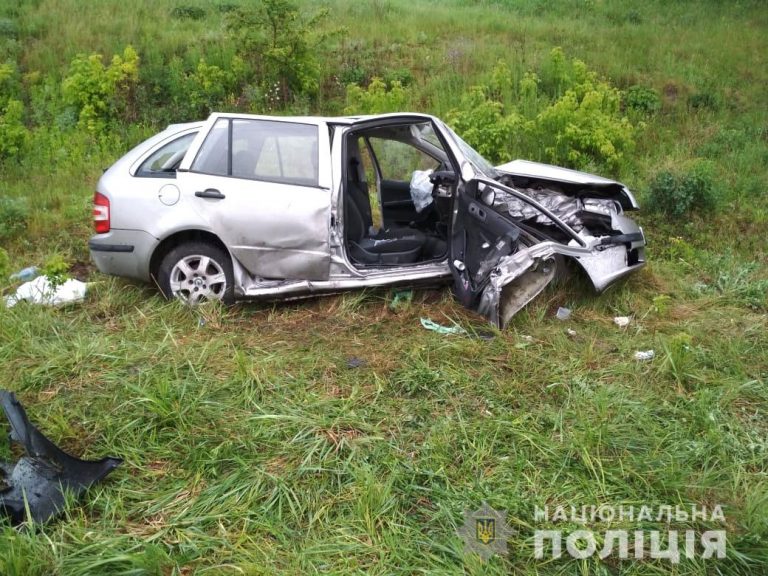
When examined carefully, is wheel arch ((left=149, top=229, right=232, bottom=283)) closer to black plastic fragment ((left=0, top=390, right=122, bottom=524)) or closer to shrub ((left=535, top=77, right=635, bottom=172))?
black plastic fragment ((left=0, top=390, right=122, bottom=524))

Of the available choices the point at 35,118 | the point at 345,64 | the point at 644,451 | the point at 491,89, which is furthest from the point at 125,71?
the point at 644,451

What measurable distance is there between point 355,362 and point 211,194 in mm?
1678

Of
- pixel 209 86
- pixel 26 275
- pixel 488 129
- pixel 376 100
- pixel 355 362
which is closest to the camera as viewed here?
pixel 355 362

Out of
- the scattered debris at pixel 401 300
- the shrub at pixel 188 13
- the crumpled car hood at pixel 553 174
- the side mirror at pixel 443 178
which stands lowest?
the scattered debris at pixel 401 300

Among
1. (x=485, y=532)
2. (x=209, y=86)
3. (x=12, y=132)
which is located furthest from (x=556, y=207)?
(x=12, y=132)

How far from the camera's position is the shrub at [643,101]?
9.77 meters

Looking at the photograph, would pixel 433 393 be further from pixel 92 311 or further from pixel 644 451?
pixel 92 311

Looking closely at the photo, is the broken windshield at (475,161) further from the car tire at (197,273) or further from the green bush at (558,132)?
the green bush at (558,132)

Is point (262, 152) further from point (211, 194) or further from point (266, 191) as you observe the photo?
point (211, 194)

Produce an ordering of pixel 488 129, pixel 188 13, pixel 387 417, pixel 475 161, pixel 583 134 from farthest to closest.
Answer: pixel 188 13 < pixel 488 129 < pixel 583 134 < pixel 475 161 < pixel 387 417

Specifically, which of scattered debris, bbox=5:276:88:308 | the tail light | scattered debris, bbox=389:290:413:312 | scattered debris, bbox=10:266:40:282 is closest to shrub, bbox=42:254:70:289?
scattered debris, bbox=5:276:88:308

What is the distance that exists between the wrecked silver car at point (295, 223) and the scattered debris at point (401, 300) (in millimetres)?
153

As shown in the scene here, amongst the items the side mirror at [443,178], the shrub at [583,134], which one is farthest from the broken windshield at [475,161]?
the shrub at [583,134]

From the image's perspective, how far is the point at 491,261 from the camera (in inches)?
180
